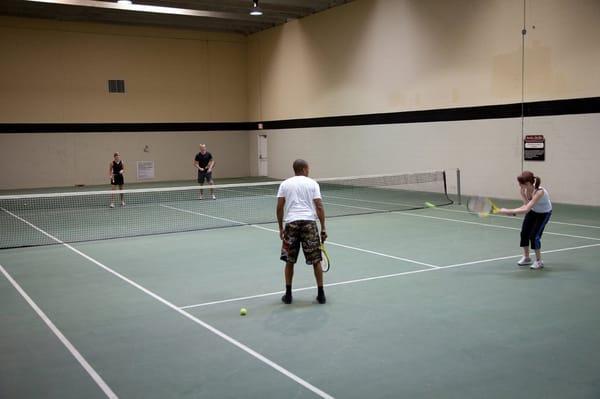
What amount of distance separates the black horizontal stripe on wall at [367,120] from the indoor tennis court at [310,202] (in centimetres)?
7

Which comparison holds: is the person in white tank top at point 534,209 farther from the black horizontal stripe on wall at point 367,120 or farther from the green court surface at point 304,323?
the black horizontal stripe on wall at point 367,120

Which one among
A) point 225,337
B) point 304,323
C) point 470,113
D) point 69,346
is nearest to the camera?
point 69,346

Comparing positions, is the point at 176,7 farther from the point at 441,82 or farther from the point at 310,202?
the point at 310,202

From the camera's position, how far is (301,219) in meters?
7.79

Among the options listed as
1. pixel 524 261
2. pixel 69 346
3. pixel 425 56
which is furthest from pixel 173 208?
pixel 69 346

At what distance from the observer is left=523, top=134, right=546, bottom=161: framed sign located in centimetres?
1867

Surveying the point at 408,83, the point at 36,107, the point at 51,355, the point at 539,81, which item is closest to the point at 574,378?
the point at 51,355

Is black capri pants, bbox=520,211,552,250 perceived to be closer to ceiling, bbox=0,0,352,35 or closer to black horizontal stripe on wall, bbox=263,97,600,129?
black horizontal stripe on wall, bbox=263,97,600,129

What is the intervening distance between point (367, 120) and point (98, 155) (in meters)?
13.0

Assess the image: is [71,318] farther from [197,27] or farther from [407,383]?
[197,27]

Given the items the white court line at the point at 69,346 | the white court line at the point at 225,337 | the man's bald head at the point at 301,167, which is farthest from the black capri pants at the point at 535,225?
the white court line at the point at 69,346

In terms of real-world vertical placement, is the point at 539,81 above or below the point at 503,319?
above

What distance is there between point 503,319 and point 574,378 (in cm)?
180

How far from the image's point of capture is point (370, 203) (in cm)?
1998
